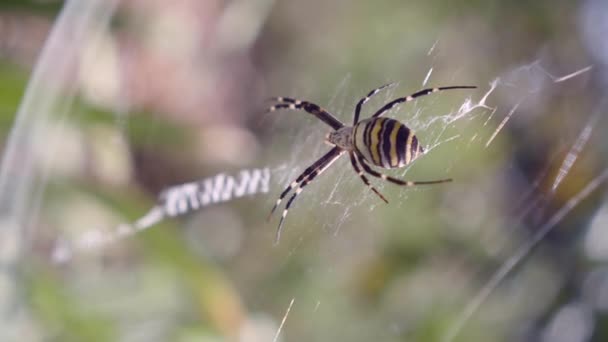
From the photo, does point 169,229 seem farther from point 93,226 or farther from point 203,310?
point 93,226

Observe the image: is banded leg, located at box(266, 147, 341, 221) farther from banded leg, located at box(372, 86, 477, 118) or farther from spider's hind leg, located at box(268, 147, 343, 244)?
banded leg, located at box(372, 86, 477, 118)

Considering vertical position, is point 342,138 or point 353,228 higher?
point 342,138

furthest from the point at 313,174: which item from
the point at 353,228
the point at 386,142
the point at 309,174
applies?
the point at 353,228

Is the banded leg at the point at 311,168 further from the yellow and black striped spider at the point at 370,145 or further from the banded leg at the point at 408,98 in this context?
the banded leg at the point at 408,98

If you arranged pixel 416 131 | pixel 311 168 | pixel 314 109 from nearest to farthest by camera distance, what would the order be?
1. pixel 416 131
2. pixel 311 168
3. pixel 314 109

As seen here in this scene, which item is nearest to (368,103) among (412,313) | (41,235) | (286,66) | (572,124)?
(572,124)

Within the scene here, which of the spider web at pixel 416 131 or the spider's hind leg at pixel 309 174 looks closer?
the spider web at pixel 416 131

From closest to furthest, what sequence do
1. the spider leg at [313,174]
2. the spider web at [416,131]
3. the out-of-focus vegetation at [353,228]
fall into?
the spider web at [416,131], the spider leg at [313,174], the out-of-focus vegetation at [353,228]

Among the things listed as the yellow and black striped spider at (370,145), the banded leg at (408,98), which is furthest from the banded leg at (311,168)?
the banded leg at (408,98)

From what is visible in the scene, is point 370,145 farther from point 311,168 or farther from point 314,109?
point 314,109
